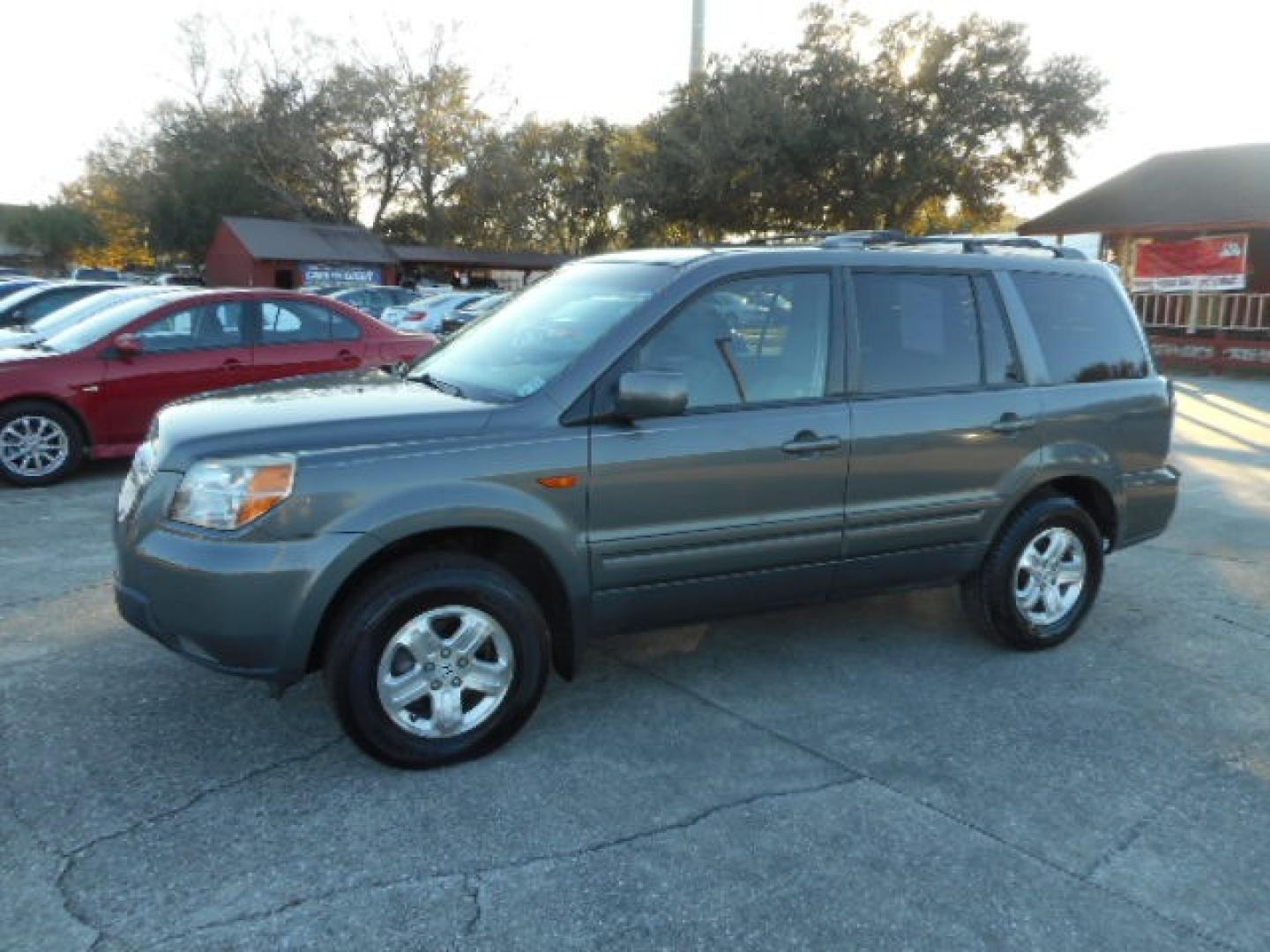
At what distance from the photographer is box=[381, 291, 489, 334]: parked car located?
20.1m

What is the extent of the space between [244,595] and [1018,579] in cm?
338

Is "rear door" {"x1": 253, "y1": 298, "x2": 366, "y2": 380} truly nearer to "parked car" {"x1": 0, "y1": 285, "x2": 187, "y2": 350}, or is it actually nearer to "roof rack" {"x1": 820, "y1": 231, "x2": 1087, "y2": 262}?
"parked car" {"x1": 0, "y1": 285, "x2": 187, "y2": 350}

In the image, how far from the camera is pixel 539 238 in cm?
5978

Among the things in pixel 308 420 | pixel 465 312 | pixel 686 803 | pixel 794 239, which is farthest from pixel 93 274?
pixel 686 803

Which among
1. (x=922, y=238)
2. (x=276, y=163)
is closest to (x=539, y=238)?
(x=276, y=163)

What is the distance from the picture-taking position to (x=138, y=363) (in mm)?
7895

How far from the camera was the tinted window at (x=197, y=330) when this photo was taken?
810 cm

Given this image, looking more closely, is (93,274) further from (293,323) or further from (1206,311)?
(1206,311)

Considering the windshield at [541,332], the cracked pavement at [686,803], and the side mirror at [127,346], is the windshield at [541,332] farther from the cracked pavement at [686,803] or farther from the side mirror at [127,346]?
the side mirror at [127,346]

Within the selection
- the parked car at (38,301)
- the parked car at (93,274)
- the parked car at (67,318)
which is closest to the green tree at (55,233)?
the parked car at (93,274)

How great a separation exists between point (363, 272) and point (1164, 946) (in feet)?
157

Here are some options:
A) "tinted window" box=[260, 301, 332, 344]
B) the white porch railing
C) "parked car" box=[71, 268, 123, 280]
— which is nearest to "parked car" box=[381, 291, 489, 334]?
"tinted window" box=[260, 301, 332, 344]

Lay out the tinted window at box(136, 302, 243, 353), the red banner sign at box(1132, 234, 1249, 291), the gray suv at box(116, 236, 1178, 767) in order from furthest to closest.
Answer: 1. the red banner sign at box(1132, 234, 1249, 291)
2. the tinted window at box(136, 302, 243, 353)
3. the gray suv at box(116, 236, 1178, 767)

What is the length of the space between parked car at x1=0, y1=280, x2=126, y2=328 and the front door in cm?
1092
